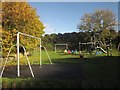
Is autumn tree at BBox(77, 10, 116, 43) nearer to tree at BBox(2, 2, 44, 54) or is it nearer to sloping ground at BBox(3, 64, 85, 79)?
tree at BBox(2, 2, 44, 54)

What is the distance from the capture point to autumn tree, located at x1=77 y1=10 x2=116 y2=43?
4656 cm

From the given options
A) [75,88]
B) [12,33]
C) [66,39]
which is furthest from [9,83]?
[66,39]

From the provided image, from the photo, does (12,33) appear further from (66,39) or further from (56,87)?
(66,39)

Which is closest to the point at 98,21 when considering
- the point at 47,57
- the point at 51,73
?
the point at 47,57

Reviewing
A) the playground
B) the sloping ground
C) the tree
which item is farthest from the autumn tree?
the sloping ground

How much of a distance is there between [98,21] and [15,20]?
31477 millimetres

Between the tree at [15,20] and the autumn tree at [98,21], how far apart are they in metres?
27.9

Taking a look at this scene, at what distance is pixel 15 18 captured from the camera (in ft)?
59.9

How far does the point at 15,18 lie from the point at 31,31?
2.80 m

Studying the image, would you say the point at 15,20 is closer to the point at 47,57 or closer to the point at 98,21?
the point at 47,57

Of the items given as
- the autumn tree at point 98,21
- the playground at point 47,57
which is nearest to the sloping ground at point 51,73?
the playground at point 47,57

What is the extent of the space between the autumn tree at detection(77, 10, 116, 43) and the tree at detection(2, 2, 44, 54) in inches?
1097

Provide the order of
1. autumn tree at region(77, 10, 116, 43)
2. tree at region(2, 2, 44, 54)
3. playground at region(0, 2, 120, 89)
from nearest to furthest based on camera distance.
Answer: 1. playground at region(0, 2, 120, 89)
2. tree at region(2, 2, 44, 54)
3. autumn tree at region(77, 10, 116, 43)

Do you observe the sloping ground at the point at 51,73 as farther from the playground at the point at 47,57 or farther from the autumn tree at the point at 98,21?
the autumn tree at the point at 98,21
